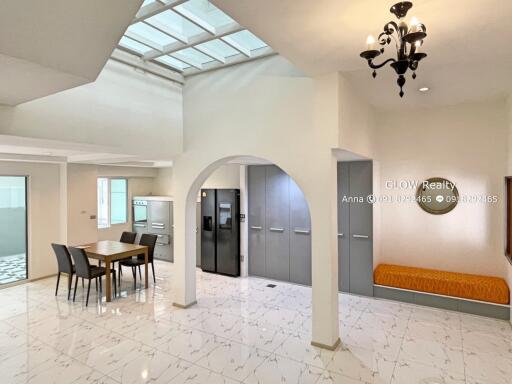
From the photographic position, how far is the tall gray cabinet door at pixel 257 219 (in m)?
6.07

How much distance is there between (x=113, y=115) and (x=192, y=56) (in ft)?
3.99

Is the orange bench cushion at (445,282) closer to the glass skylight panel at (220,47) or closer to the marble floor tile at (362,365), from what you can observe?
the marble floor tile at (362,365)

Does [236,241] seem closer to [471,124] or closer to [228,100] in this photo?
[228,100]

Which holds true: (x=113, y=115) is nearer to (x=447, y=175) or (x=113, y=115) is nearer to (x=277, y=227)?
(x=277, y=227)

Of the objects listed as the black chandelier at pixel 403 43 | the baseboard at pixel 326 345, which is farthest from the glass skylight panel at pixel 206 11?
the baseboard at pixel 326 345

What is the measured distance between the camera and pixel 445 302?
4488 millimetres

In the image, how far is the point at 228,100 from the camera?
165 inches

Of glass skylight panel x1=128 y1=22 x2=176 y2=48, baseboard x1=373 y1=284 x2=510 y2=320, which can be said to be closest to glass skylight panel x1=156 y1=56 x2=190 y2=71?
glass skylight panel x1=128 y1=22 x2=176 y2=48

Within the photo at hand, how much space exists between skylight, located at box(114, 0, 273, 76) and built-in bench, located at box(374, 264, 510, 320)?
3701 millimetres

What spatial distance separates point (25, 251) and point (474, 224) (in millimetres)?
7764

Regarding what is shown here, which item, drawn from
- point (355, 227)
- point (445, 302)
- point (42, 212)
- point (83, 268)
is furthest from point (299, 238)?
point (42, 212)

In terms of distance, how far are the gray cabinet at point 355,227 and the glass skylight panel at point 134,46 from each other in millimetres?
3246

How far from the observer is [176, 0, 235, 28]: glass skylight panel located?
278 centimetres

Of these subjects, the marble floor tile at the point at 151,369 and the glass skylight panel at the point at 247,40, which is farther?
the glass skylight panel at the point at 247,40
